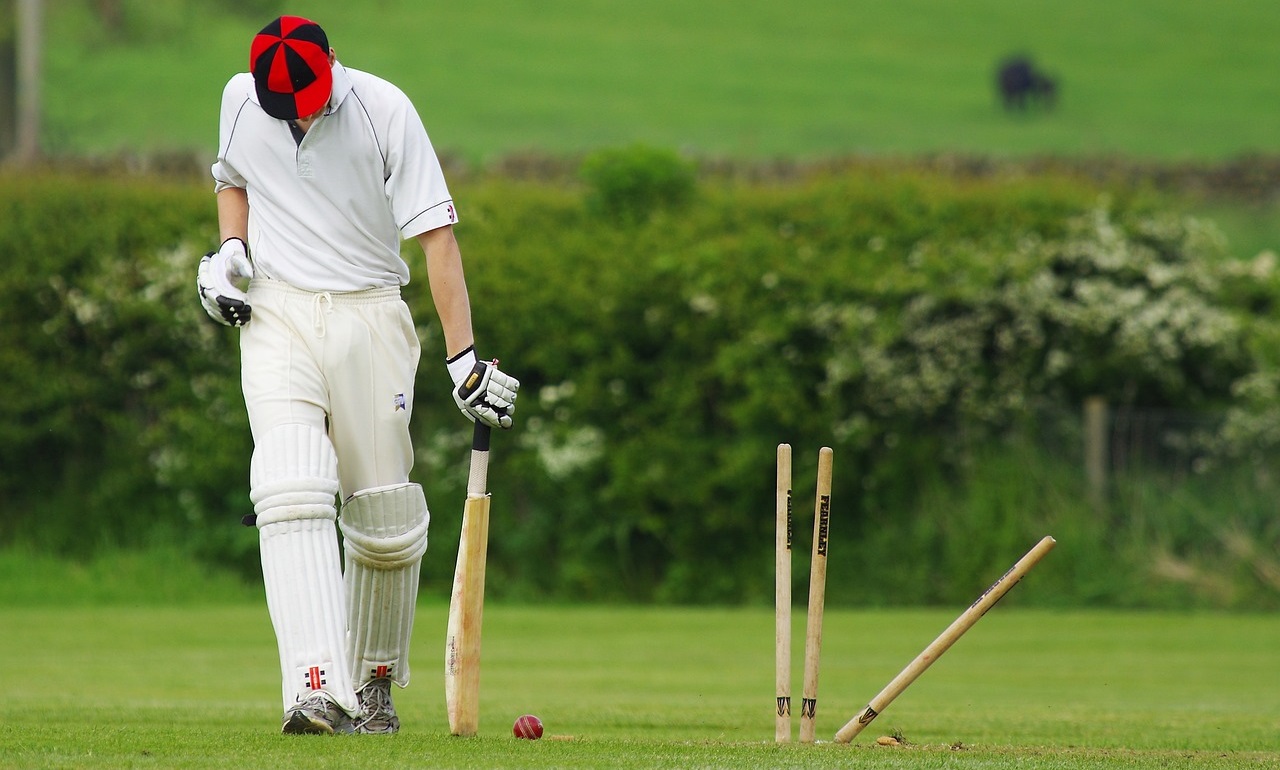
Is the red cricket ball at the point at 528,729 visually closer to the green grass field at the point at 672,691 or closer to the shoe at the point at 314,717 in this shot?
the green grass field at the point at 672,691

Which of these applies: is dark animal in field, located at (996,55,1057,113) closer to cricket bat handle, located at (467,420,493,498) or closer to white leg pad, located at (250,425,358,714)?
cricket bat handle, located at (467,420,493,498)

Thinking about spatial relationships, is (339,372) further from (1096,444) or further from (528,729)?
(1096,444)

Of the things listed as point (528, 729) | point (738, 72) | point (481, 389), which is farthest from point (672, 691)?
point (738, 72)

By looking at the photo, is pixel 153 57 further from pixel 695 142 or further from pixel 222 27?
pixel 695 142

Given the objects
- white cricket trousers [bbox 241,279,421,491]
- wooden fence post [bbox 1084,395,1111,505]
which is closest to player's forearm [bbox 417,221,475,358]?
white cricket trousers [bbox 241,279,421,491]

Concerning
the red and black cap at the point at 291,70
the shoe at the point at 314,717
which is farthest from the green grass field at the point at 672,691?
the red and black cap at the point at 291,70

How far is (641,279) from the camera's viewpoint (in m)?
14.2

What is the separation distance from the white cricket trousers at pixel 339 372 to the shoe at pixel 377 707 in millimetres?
584

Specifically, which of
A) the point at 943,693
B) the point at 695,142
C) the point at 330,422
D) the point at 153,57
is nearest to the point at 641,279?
the point at 943,693

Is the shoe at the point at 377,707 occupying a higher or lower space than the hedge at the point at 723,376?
lower

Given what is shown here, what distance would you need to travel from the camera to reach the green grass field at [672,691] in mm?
4582

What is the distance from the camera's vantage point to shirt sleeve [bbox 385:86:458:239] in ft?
16.6

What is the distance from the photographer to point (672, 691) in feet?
27.0

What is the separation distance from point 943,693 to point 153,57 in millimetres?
22794
